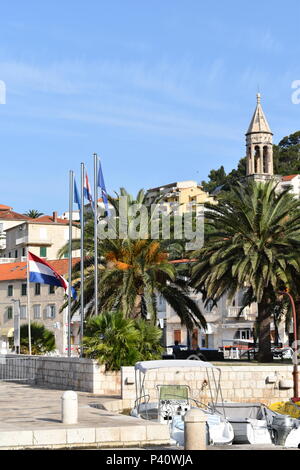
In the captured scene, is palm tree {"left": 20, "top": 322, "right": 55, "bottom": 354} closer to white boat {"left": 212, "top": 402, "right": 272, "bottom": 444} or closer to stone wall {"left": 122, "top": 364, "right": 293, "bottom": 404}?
stone wall {"left": 122, "top": 364, "right": 293, "bottom": 404}

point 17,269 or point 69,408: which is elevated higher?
point 17,269

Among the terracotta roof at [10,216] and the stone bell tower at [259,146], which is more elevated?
the stone bell tower at [259,146]

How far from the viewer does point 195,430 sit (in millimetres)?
15758

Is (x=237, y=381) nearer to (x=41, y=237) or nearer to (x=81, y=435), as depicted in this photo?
(x=81, y=435)

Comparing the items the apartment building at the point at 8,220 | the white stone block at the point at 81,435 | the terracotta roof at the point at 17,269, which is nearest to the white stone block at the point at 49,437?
the white stone block at the point at 81,435

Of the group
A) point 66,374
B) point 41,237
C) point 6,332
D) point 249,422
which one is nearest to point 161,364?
point 249,422

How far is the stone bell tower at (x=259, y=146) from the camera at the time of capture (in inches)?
4685

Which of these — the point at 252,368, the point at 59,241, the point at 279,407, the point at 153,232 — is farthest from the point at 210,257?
the point at 59,241

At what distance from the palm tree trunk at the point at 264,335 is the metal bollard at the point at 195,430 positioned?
26.7m

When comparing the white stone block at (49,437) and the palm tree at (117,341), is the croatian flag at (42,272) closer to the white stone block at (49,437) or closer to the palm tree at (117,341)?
the palm tree at (117,341)

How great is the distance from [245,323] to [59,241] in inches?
1292

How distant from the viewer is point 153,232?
42094 mm

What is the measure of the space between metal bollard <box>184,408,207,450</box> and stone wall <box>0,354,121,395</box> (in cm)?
1580

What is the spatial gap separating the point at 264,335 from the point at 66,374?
12369 millimetres
